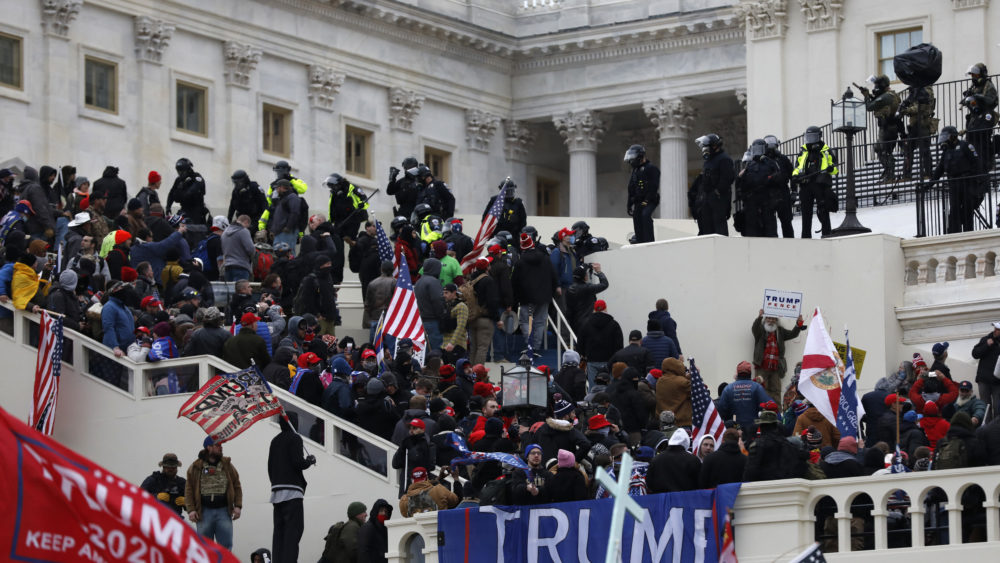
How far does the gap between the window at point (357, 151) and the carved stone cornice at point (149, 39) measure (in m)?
5.92

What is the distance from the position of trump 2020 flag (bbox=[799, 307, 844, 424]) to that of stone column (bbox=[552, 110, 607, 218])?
32794mm

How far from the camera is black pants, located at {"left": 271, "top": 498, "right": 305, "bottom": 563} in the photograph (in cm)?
2308

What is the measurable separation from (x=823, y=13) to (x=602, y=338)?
20.7 metres

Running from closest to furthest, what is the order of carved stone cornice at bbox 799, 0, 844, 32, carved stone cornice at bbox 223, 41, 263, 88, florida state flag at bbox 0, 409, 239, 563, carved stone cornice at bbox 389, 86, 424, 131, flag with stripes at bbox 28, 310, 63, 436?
1. florida state flag at bbox 0, 409, 239, 563
2. flag with stripes at bbox 28, 310, 63, 436
3. carved stone cornice at bbox 799, 0, 844, 32
4. carved stone cornice at bbox 223, 41, 263, 88
5. carved stone cornice at bbox 389, 86, 424, 131

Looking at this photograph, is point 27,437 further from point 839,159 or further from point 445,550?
point 839,159

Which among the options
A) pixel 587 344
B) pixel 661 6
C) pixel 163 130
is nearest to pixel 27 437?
pixel 587 344

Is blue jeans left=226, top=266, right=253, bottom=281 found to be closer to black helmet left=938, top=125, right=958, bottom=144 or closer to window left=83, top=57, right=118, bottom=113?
black helmet left=938, top=125, right=958, bottom=144

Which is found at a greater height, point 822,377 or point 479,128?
point 479,128

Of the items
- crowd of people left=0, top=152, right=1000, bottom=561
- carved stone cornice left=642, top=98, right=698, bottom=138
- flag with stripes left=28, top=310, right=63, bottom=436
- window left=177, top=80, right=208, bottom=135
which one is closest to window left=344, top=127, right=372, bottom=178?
window left=177, top=80, right=208, bottom=135

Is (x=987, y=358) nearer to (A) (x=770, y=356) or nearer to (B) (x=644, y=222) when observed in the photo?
(A) (x=770, y=356)

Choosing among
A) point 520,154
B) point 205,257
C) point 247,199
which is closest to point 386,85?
point 520,154

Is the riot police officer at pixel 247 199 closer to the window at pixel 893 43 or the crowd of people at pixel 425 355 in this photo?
the crowd of people at pixel 425 355

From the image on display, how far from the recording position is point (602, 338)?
1088 inches

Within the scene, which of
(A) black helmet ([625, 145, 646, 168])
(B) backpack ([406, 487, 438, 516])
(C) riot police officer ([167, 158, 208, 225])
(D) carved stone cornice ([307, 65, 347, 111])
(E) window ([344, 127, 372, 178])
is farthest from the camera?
(E) window ([344, 127, 372, 178])
